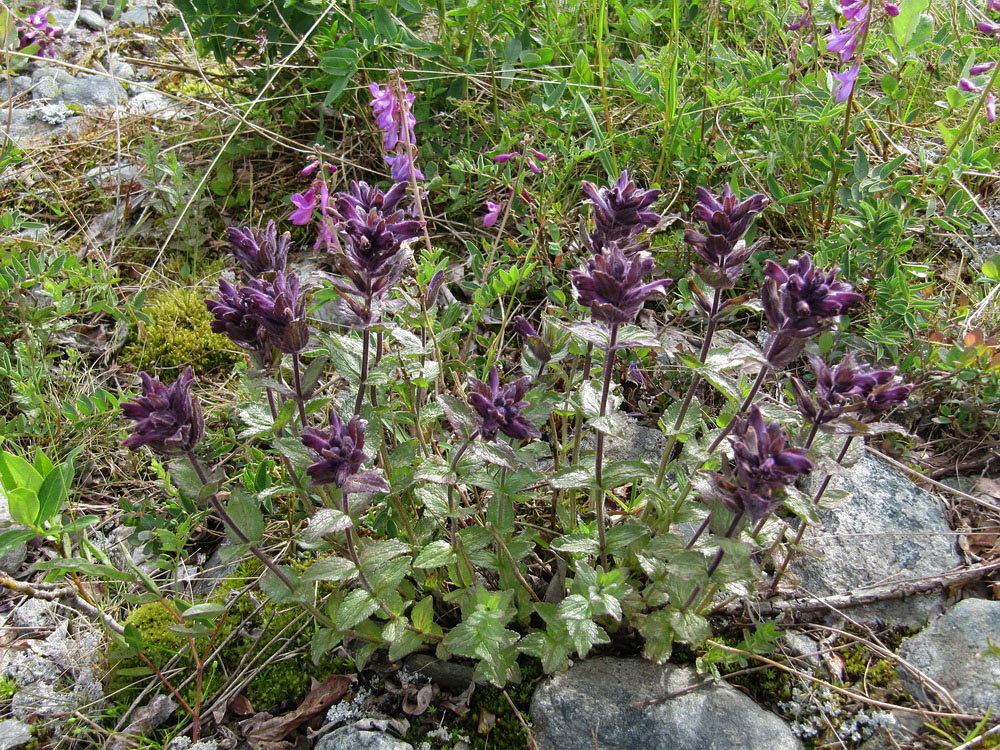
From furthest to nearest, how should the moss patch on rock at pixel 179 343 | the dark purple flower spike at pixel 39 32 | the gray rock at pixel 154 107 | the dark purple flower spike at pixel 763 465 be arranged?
1. the gray rock at pixel 154 107
2. the dark purple flower spike at pixel 39 32
3. the moss patch on rock at pixel 179 343
4. the dark purple flower spike at pixel 763 465

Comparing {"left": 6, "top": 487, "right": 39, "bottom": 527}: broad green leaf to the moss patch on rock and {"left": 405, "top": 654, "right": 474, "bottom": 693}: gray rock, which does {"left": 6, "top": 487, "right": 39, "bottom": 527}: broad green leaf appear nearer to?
{"left": 405, "top": 654, "right": 474, "bottom": 693}: gray rock

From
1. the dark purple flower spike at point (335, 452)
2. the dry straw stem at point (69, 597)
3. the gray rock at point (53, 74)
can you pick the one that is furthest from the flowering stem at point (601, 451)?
the gray rock at point (53, 74)

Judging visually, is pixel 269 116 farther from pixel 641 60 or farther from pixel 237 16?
pixel 641 60

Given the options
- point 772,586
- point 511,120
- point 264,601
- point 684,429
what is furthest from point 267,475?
point 511,120

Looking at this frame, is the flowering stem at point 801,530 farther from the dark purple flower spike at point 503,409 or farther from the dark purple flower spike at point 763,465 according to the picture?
the dark purple flower spike at point 503,409

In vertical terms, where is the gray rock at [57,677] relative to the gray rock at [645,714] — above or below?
below

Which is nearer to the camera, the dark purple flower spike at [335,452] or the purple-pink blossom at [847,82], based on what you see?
the dark purple flower spike at [335,452]
